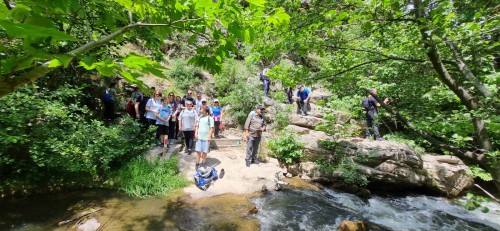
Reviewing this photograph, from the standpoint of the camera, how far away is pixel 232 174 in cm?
848

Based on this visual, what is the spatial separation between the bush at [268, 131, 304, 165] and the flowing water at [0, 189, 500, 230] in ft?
5.31

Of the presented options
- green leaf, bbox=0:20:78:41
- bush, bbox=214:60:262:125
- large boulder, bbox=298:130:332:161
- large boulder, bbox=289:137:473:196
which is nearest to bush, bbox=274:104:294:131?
bush, bbox=214:60:262:125

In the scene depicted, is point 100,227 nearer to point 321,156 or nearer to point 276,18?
point 276,18

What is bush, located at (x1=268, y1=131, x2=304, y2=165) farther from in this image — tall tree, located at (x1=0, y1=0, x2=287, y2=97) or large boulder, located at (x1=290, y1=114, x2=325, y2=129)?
tall tree, located at (x1=0, y1=0, x2=287, y2=97)

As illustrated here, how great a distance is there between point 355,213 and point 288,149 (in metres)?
3.29

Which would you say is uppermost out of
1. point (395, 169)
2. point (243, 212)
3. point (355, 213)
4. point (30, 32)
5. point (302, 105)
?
point (302, 105)

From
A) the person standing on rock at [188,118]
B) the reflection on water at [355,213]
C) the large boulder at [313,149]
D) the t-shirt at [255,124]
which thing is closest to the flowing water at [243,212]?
the reflection on water at [355,213]

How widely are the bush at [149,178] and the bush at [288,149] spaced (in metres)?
3.83

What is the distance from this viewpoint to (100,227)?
5301mm

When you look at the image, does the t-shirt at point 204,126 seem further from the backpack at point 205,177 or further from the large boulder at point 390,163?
the large boulder at point 390,163

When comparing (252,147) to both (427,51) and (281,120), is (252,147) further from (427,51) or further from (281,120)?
(427,51)

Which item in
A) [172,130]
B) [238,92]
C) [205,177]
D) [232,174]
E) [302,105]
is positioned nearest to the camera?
[205,177]

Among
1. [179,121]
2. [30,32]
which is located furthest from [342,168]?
[30,32]

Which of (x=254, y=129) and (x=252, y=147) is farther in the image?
(x=252, y=147)
